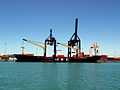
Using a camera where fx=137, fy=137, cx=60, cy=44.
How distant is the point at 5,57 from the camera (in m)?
173

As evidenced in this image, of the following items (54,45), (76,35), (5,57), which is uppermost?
(76,35)

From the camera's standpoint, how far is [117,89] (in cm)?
1634

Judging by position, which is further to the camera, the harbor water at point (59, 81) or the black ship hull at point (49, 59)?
the black ship hull at point (49, 59)

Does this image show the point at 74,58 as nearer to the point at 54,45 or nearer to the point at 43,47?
the point at 54,45

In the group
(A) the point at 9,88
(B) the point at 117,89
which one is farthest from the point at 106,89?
(A) the point at 9,88

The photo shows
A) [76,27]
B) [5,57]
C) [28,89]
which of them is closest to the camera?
[28,89]

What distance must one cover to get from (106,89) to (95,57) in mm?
86640

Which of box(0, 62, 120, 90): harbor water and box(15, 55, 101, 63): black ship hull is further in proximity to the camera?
box(15, 55, 101, 63): black ship hull

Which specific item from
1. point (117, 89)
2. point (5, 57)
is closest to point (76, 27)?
point (117, 89)

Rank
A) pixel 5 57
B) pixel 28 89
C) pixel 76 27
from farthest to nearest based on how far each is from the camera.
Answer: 1. pixel 5 57
2. pixel 76 27
3. pixel 28 89

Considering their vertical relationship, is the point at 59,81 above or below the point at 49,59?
above

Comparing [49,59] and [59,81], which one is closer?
[59,81]

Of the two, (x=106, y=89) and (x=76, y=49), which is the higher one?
(x=76, y=49)

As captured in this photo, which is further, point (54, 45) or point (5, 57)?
point (5, 57)
